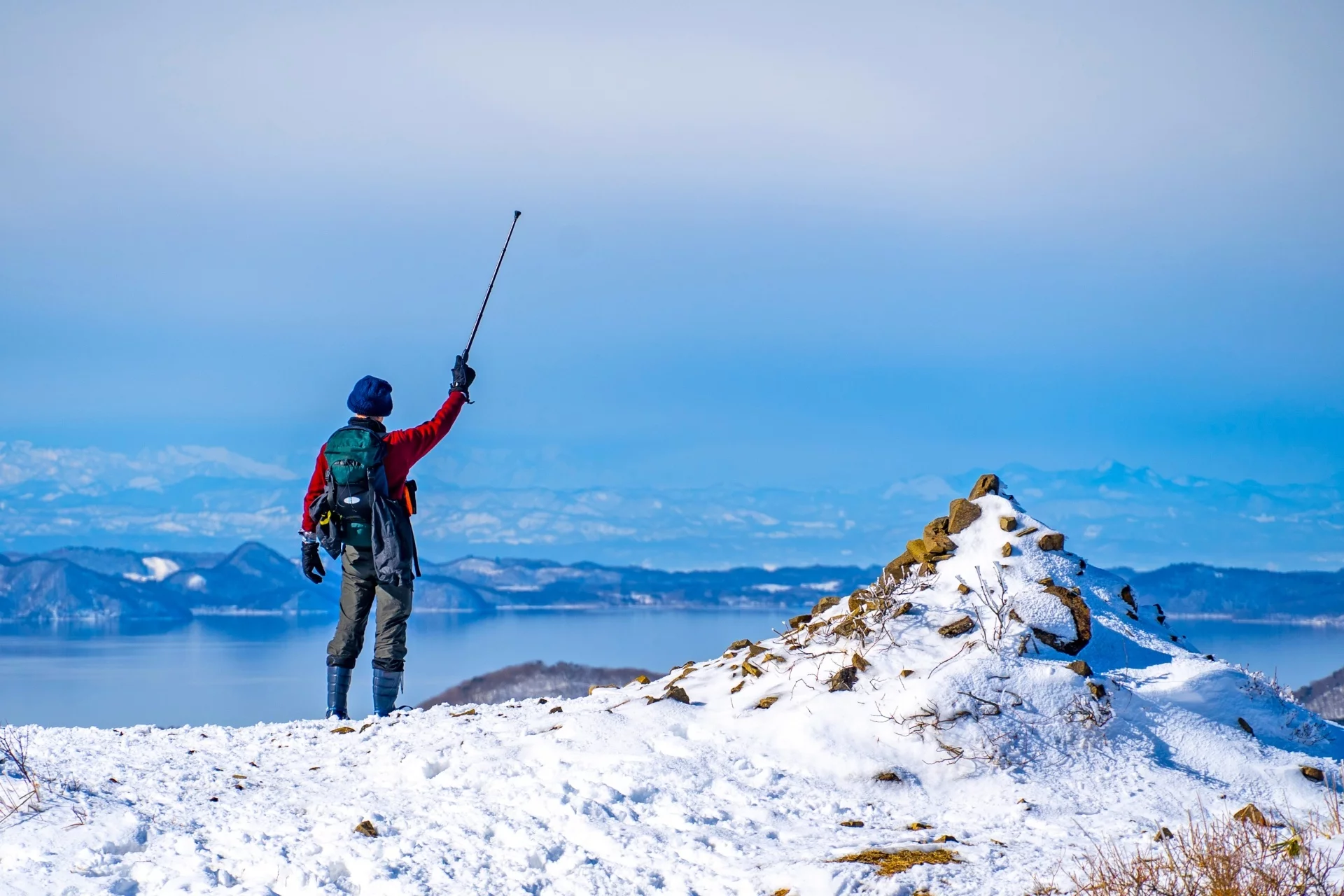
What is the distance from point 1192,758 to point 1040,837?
2190 millimetres

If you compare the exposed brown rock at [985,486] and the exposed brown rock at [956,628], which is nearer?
the exposed brown rock at [956,628]

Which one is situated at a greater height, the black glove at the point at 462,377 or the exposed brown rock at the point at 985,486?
the black glove at the point at 462,377

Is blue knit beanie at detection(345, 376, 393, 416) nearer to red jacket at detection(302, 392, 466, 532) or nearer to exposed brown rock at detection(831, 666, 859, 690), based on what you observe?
red jacket at detection(302, 392, 466, 532)

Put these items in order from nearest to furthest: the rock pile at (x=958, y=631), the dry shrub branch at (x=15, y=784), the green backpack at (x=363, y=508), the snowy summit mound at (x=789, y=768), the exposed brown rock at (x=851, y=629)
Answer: the snowy summit mound at (x=789, y=768) < the dry shrub branch at (x=15, y=784) < the rock pile at (x=958, y=631) < the exposed brown rock at (x=851, y=629) < the green backpack at (x=363, y=508)

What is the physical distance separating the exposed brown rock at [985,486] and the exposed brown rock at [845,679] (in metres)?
2.78

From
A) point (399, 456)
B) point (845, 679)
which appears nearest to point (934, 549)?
point (845, 679)

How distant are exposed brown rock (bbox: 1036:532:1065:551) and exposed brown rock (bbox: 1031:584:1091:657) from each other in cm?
58

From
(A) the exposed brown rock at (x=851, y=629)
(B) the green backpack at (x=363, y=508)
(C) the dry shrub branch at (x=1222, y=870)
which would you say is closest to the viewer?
(C) the dry shrub branch at (x=1222, y=870)

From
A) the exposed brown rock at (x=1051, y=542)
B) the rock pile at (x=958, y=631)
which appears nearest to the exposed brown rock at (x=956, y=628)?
the rock pile at (x=958, y=631)

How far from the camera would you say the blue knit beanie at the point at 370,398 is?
1037cm

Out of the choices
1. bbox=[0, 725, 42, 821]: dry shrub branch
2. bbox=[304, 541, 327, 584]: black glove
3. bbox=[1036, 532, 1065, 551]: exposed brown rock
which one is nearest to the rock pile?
bbox=[1036, 532, 1065, 551]: exposed brown rock

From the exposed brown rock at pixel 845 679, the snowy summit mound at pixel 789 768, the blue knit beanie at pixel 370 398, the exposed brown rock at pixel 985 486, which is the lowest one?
the snowy summit mound at pixel 789 768

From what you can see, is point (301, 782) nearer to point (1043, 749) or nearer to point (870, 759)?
point (870, 759)

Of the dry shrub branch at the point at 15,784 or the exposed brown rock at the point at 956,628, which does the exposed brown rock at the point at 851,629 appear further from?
the dry shrub branch at the point at 15,784
